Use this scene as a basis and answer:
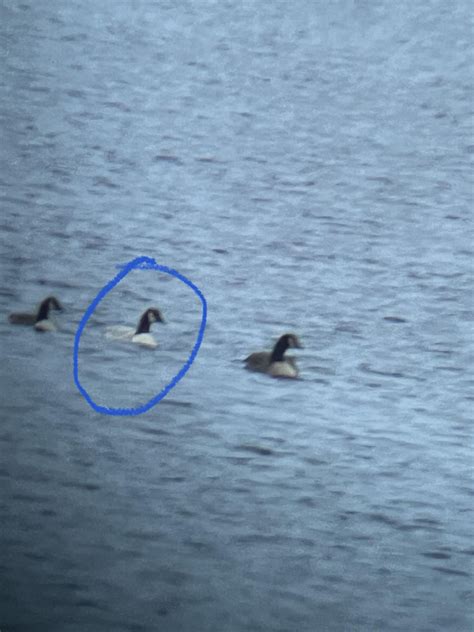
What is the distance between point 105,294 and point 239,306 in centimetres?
21

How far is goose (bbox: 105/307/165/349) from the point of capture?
1696mm

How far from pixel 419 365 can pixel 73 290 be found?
559 mm

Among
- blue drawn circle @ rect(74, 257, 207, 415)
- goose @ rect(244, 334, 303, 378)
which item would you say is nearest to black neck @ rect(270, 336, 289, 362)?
goose @ rect(244, 334, 303, 378)

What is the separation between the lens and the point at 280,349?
5.44ft

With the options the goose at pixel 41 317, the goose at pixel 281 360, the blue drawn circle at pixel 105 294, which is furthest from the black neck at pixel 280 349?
the goose at pixel 41 317

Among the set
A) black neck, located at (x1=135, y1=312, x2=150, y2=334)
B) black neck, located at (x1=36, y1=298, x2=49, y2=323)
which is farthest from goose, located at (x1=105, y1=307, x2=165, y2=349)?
black neck, located at (x1=36, y1=298, x2=49, y2=323)

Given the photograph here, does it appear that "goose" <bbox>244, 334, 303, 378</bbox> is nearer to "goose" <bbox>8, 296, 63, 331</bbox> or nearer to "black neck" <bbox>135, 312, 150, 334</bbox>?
"black neck" <bbox>135, 312, 150, 334</bbox>

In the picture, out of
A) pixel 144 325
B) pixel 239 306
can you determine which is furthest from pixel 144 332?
pixel 239 306

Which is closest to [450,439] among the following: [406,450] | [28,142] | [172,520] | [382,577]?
[406,450]

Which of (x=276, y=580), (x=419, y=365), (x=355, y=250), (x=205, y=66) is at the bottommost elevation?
(x=276, y=580)

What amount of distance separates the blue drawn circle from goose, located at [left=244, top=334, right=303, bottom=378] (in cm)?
11

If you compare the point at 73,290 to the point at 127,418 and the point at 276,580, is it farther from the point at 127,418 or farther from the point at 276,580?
the point at 276,580

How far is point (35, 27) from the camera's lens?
172 cm

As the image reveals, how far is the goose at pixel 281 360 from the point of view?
1656 millimetres
